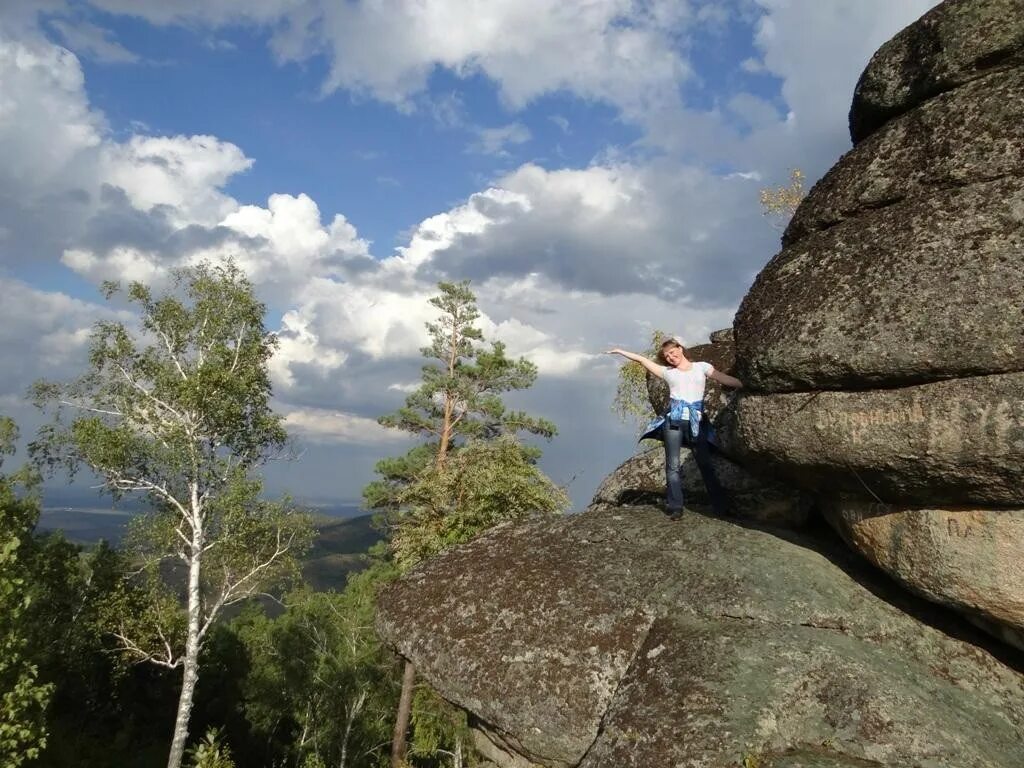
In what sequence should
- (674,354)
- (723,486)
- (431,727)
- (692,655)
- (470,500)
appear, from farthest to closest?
(431,727), (470,500), (723,486), (674,354), (692,655)

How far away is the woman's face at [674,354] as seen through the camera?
11352 millimetres

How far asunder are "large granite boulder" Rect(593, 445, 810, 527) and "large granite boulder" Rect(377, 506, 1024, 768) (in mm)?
1157

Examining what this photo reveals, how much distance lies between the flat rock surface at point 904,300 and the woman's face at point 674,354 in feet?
4.48

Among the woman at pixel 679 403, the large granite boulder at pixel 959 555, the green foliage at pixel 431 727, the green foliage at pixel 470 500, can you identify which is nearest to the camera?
the large granite boulder at pixel 959 555

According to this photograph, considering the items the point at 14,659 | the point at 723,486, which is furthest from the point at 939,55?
the point at 14,659

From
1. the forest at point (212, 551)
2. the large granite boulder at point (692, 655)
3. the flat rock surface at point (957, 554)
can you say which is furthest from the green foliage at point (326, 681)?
the flat rock surface at point (957, 554)

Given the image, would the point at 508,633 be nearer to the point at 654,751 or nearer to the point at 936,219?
the point at 654,751

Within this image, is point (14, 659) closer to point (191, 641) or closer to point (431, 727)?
point (191, 641)

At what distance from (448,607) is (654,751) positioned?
13.2ft

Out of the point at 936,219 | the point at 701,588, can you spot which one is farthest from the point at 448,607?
Answer: the point at 936,219

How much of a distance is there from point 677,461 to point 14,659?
69.2 ft

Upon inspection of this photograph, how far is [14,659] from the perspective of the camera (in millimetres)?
20703

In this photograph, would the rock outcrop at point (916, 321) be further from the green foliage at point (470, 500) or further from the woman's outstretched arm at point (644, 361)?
the green foliage at point (470, 500)

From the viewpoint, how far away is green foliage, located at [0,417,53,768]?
18.3 m
